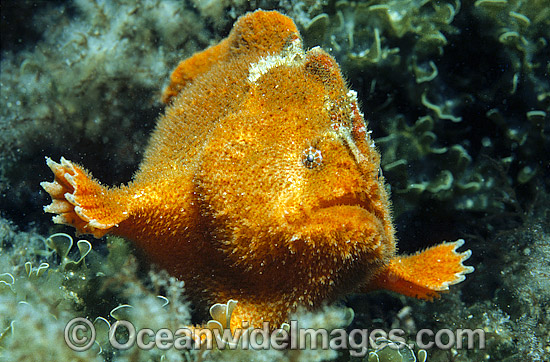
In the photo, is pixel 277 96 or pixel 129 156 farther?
pixel 129 156

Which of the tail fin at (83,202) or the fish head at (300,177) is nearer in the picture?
the fish head at (300,177)

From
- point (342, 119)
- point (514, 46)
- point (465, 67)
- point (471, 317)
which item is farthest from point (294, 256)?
point (514, 46)

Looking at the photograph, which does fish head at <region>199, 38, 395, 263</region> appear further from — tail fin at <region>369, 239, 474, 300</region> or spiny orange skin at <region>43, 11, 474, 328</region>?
tail fin at <region>369, 239, 474, 300</region>

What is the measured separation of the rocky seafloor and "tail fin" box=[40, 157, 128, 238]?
610mm

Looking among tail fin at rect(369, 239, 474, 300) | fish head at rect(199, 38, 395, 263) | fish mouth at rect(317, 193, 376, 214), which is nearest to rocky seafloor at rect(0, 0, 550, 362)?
tail fin at rect(369, 239, 474, 300)

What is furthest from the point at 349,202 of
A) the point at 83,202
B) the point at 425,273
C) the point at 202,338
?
the point at 83,202

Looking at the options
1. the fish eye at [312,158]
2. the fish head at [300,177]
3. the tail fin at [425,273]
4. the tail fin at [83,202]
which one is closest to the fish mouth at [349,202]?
the fish head at [300,177]

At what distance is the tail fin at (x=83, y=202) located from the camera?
2.52 m

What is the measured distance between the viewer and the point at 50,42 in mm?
3822

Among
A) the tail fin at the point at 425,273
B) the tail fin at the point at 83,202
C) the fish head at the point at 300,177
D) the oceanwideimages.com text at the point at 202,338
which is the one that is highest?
the tail fin at the point at 83,202

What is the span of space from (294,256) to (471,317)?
2055mm

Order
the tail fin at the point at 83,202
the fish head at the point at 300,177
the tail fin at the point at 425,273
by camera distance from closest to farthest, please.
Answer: the fish head at the point at 300,177, the tail fin at the point at 83,202, the tail fin at the point at 425,273

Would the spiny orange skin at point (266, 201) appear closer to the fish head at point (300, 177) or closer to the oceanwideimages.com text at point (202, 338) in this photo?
the fish head at point (300, 177)

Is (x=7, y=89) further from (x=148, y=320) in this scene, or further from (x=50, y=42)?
(x=148, y=320)
